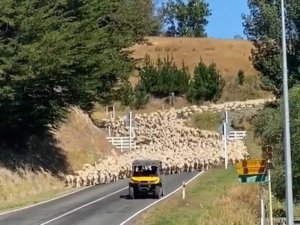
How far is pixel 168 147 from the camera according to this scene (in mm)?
70750

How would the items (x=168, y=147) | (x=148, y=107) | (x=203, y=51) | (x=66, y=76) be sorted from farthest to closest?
(x=203, y=51), (x=148, y=107), (x=168, y=147), (x=66, y=76)

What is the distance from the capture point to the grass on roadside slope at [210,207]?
98.0 ft

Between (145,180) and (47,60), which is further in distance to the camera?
(47,60)

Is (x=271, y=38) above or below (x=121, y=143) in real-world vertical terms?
above

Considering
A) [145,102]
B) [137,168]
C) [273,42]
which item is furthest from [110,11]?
[145,102]

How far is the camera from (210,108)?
3472 inches

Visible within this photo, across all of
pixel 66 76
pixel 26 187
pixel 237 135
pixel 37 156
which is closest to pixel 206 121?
pixel 237 135

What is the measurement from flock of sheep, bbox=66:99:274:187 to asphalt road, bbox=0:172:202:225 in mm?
6336

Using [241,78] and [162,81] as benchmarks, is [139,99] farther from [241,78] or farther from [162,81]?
[241,78]

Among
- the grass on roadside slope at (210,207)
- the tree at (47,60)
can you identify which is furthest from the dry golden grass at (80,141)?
the grass on roadside slope at (210,207)

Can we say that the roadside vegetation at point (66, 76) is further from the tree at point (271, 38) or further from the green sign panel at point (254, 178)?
the green sign panel at point (254, 178)

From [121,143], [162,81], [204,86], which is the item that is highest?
[162,81]

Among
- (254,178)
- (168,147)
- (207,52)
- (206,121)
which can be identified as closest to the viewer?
(254,178)

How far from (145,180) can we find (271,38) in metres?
32.8
